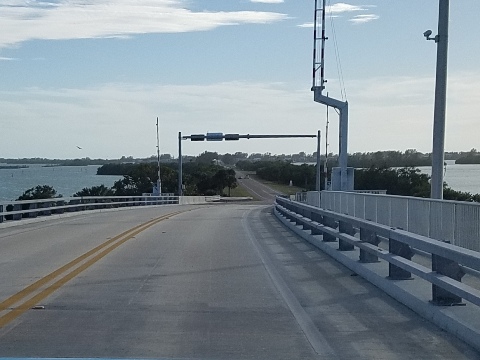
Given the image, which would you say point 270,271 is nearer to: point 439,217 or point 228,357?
point 439,217

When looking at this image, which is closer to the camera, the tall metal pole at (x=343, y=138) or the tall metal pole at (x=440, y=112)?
the tall metal pole at (x=440, y=112)

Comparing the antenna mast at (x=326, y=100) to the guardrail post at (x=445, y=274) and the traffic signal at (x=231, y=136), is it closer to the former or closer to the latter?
the guardrail post at (x=445, y=274)

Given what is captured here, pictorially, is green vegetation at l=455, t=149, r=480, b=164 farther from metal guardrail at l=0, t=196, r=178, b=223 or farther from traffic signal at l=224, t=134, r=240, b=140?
traffic signal at l=224, t=134, r=240, b=140

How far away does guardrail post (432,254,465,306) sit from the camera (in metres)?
9.49

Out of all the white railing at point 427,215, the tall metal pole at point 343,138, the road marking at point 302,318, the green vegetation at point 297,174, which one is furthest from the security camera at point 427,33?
the green vegetation at point 297,174

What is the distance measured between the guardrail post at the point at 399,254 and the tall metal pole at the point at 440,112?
438 centimetres

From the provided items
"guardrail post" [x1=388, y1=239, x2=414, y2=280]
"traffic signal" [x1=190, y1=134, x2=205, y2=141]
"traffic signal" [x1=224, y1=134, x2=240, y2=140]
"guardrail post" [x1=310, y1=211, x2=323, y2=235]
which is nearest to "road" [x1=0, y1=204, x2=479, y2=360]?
"guardrail post" [x1=388, y1=239, x2=414, y2=280]

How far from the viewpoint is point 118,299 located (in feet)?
37.3

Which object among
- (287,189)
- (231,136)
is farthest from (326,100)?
(287,189)

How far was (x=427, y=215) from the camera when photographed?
14.1 m

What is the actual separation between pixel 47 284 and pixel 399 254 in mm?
5888

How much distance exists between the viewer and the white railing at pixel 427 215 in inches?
471

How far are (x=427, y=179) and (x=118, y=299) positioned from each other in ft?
86.6

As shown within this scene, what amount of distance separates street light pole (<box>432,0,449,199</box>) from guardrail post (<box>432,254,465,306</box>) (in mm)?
6339
